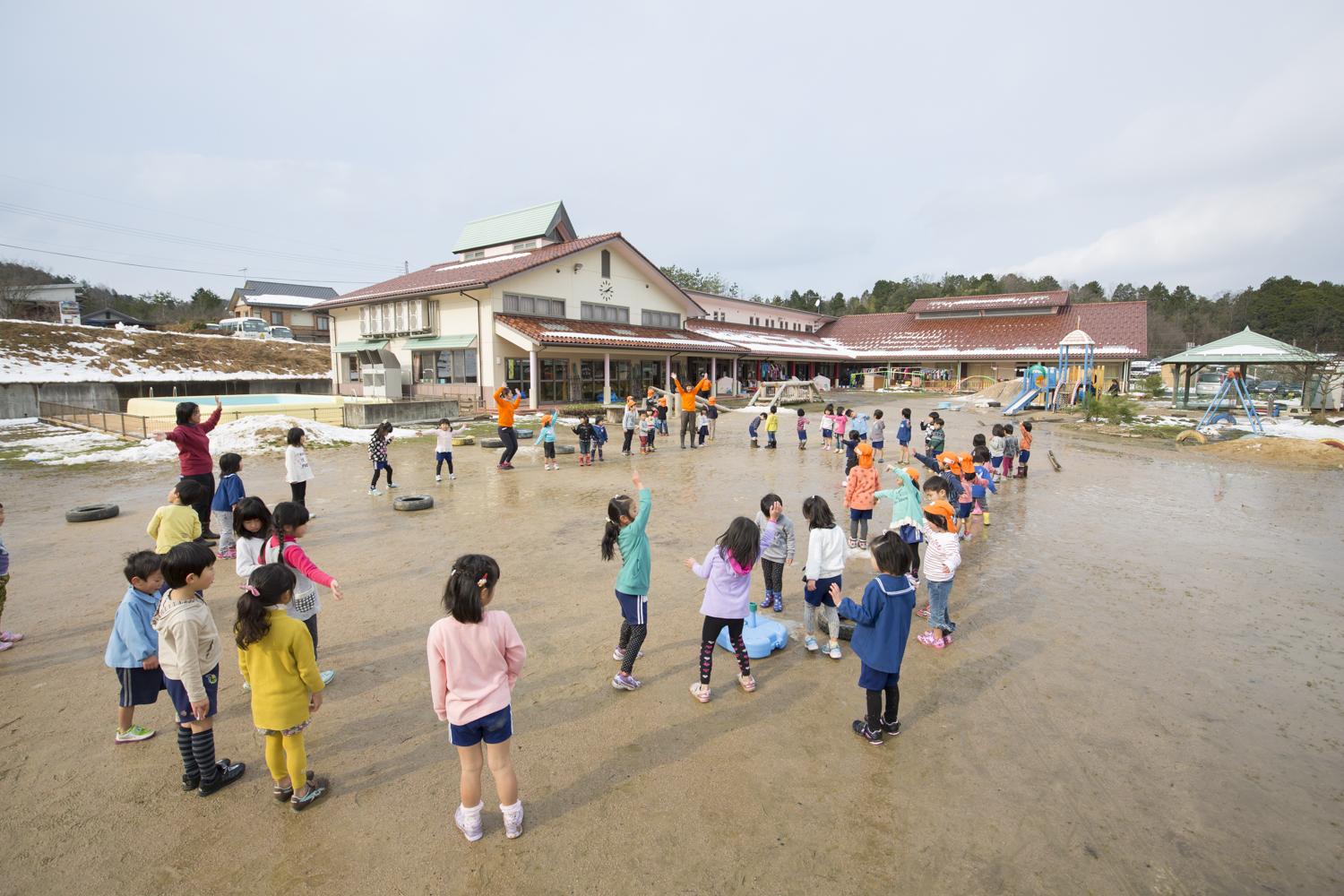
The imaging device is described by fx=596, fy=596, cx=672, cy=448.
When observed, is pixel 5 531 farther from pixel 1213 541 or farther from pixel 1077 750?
pixel 1213 541

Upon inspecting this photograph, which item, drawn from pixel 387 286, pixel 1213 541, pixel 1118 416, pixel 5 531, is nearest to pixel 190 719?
pixel 5 531

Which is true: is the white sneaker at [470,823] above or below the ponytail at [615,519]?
below

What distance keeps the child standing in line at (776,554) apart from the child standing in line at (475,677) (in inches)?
100

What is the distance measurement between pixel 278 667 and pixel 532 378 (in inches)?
837

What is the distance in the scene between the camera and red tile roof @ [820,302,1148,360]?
1505 inches

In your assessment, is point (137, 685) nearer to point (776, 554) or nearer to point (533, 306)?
point (776, 554)

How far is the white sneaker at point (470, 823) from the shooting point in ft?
9.34

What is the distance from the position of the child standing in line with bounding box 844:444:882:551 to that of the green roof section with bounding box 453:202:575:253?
26.7 m

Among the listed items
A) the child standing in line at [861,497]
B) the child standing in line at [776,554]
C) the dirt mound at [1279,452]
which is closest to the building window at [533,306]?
the child standing in line at [861,497]

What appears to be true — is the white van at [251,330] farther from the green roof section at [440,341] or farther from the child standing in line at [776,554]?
the child standing in line at [776,554]

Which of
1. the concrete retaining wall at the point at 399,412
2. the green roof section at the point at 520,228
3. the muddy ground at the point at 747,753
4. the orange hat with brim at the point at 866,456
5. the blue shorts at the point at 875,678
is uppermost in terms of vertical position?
the green roof section at the point at 520,228

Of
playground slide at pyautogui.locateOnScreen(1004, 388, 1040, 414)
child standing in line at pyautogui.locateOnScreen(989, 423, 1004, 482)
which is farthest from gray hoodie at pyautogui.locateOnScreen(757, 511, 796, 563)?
playground slide at pyautogui.locateOnScreen(1004, 388, 1040, 414)

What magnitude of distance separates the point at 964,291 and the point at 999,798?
73.9 meters

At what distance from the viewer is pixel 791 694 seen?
4.25 metres
